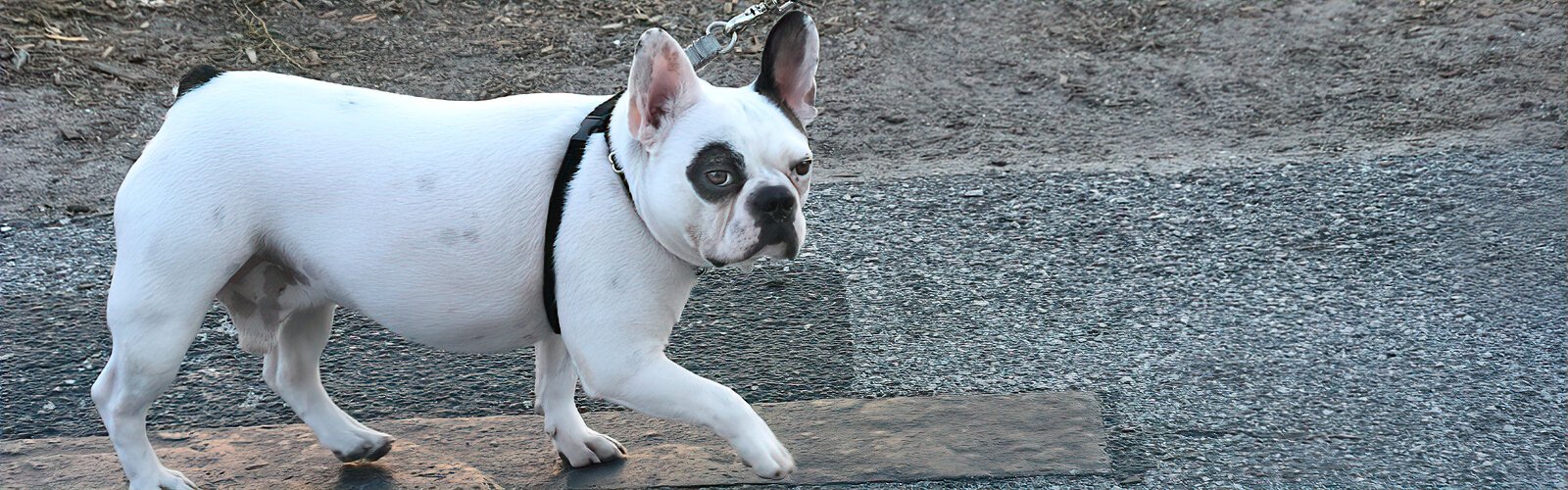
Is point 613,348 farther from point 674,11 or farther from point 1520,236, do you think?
point 674,11

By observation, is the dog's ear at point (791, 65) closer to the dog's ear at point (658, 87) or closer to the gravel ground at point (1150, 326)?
the dog's ear at point (658, 87)

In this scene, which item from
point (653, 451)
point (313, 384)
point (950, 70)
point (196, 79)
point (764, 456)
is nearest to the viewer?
point (764, 456)

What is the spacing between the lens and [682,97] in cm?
296

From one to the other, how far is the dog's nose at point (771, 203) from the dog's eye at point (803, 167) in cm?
11

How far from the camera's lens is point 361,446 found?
153 inches

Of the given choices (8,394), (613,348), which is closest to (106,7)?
(8,394)

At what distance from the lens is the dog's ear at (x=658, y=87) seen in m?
2.84

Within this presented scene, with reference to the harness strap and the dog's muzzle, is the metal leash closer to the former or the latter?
the harness strap

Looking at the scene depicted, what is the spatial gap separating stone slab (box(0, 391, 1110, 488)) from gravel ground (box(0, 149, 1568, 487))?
0.11 metres

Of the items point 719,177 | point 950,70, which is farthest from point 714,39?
point 950,70

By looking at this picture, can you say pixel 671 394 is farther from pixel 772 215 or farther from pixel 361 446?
pixel 361 446

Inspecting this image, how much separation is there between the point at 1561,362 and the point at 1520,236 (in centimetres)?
119

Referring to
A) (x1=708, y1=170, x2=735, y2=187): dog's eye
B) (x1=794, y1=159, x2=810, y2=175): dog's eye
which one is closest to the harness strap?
(x1=708, y1=170, x2=735, y2=187): dog's eye

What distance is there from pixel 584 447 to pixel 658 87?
4.45 ft
